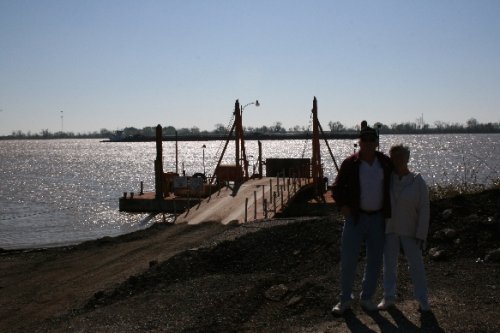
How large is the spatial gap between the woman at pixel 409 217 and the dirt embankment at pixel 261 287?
0.23m

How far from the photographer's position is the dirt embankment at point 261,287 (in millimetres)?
6090

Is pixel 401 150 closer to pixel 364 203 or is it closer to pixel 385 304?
pixel 364 203

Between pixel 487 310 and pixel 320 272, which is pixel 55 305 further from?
pixel 487 310

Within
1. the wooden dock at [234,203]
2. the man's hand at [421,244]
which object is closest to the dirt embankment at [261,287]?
the man's hand at [421,244]

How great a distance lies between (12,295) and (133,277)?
126 inches

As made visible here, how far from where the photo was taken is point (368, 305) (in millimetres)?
6102

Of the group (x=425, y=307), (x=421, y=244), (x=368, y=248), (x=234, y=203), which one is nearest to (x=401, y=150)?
(x=421, y=244)

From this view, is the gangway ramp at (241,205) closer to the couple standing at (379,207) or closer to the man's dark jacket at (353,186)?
the couple standing at (379,207)

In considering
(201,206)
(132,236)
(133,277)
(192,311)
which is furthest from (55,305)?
(201,206)

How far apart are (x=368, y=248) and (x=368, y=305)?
0.57 metres

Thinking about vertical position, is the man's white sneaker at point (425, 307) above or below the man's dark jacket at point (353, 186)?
below

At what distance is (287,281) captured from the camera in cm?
766

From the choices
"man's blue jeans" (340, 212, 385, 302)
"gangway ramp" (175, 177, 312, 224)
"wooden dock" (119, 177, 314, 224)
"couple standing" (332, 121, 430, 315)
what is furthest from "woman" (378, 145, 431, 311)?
"wooden dock" (119, 177, 314, 224)

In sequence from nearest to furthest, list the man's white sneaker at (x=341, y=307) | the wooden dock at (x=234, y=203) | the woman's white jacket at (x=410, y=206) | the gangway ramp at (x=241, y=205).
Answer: the woman's white jacket at (x=410, y=206) < the man's white sneaker at (x=341, y=307) < the gangway ramp at (x=241, y=205) < the wooden dock at (x=234, y=203)
